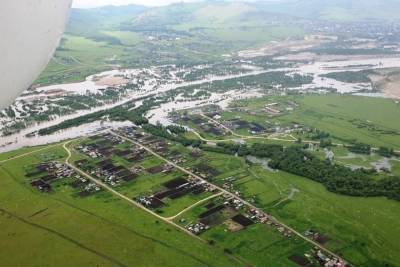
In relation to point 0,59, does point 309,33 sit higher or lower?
→ lower

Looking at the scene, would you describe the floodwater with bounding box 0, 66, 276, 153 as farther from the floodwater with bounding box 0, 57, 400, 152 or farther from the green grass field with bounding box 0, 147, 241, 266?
the green grass field with bounding box 0, 147, 241, 266

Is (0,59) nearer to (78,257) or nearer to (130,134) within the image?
(78,257)

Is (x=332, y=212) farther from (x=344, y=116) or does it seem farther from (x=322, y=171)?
(x=344, y=116)

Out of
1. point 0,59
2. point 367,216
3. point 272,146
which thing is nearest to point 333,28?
point 272,146

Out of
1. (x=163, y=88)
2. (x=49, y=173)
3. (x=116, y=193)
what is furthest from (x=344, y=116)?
(x=49, y=173)

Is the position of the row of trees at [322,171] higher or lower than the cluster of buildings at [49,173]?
lower

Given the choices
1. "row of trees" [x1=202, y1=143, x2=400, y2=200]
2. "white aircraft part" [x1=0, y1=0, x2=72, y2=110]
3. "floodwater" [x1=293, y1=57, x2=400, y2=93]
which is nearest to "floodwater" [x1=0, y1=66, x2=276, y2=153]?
"floodwater" [x1=293, y1=57, x2=400, y2=93]

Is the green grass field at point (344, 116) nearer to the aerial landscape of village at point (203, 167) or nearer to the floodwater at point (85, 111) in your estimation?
the aerial landscape of village at point (203, 167)

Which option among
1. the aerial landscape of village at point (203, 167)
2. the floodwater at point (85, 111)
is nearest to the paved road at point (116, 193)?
the aerial landscape of village at point (203, 167)
